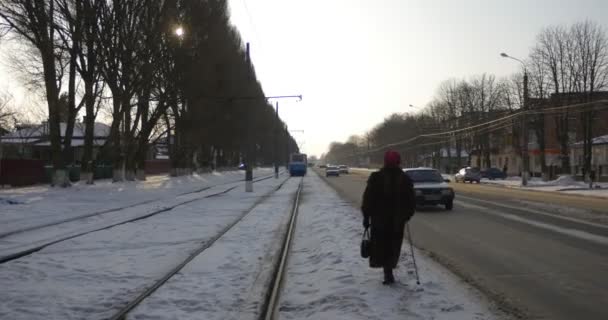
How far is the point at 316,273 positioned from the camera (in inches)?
329

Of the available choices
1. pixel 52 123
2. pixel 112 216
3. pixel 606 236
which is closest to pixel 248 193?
pixel 52 123

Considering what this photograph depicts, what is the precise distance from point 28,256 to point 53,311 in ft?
13.8

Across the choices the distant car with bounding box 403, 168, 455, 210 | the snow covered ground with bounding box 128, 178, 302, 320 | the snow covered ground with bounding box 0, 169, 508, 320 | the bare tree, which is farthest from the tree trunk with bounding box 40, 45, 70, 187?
the snow covered ground with bounding box 128, 178, 302, 320

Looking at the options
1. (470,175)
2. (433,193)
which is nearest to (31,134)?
(470,175)

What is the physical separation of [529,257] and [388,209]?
12.6 feet

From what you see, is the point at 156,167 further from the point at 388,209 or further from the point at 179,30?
the point at 388,209

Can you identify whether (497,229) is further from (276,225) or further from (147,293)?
(147,293)

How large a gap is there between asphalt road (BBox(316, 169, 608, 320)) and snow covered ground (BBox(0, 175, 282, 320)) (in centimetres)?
449

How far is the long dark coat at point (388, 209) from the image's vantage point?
713 cm

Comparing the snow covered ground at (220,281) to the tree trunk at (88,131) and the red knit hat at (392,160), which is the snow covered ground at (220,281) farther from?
the tree trunk at (88,131)

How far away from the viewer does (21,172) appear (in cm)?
3684

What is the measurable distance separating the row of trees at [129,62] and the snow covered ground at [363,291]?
20.6 m

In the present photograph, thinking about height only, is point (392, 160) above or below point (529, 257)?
above

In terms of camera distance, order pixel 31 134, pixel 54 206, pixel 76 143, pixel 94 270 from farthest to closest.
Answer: pixel 76 143 < pixel 31 134 < pixel 54 206 < pixel 94 270
